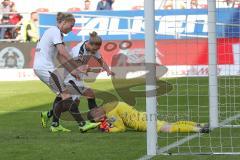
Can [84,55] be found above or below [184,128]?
above

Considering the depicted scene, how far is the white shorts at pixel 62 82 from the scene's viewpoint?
1325cm

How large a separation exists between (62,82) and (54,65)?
411 mm

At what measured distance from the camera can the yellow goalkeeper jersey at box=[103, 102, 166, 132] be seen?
40.4 ft

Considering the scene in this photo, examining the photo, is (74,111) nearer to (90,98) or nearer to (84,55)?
(90,98)

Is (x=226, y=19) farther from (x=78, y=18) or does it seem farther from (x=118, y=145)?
(x=78, y=18)

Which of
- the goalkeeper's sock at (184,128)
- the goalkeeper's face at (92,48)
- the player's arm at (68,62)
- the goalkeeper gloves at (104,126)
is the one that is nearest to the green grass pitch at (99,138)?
the goalkeeper gloves at (104,126)

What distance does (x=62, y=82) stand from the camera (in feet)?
43.6

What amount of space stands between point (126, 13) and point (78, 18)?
84.1 inches

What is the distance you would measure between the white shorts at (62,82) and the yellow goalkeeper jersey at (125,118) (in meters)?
1.07

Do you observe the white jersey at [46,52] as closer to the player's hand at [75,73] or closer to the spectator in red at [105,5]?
the player's hand at [75,73]

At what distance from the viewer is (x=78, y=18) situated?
33.1 meters

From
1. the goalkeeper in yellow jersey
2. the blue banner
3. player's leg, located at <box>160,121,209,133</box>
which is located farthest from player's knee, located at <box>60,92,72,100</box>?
the blue banner

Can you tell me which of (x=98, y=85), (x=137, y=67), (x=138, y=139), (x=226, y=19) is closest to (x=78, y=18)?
(x=137, y=67)

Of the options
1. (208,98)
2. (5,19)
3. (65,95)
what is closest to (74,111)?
(65,95)
